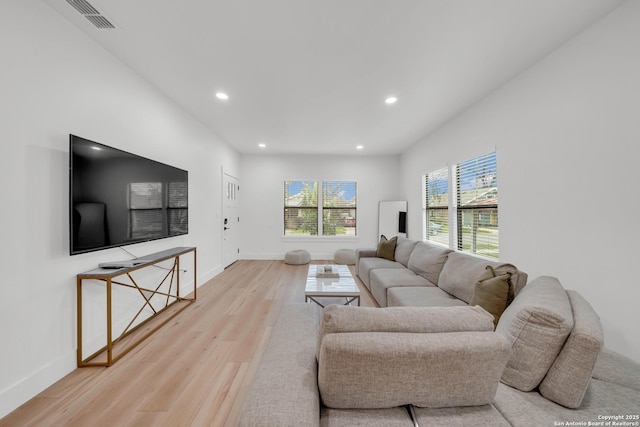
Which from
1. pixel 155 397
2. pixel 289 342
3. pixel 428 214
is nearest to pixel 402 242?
pixel 428 214

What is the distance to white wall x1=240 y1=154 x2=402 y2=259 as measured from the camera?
6008 mm

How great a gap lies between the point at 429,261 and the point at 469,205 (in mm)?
1172

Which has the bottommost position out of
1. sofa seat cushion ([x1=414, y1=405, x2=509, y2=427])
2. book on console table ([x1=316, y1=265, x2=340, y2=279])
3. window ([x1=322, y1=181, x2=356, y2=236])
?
book on console table ([x1=316, y1=265, x2=340, y2=279])

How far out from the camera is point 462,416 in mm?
872

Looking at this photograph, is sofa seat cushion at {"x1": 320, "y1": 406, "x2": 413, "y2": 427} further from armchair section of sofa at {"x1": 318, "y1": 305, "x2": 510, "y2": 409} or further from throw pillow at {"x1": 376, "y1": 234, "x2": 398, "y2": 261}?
throw pillow at {"x1": 376, "y1": 234, "x2": 398, "y2": 261}

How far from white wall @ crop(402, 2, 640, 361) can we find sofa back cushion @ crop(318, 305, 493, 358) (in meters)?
1.72

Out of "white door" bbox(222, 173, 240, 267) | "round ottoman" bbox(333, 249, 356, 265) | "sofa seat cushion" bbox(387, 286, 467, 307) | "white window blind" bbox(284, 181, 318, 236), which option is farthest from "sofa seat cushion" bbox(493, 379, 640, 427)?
"white window blind" bbox(284, 181, 318, 236)

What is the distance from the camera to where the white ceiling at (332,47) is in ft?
5.64

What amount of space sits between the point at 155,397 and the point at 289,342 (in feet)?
4.10

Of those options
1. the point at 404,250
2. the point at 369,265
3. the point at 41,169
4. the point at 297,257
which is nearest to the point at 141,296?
the point at 41,169

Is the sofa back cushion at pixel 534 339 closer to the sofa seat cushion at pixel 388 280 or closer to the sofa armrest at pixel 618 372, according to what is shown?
the sofa armrest at pixel 618 372

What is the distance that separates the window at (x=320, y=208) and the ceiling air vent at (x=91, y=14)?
4381 millimetres

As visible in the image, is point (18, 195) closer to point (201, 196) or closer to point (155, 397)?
point (155, 397)

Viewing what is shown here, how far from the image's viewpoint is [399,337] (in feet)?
2.87
